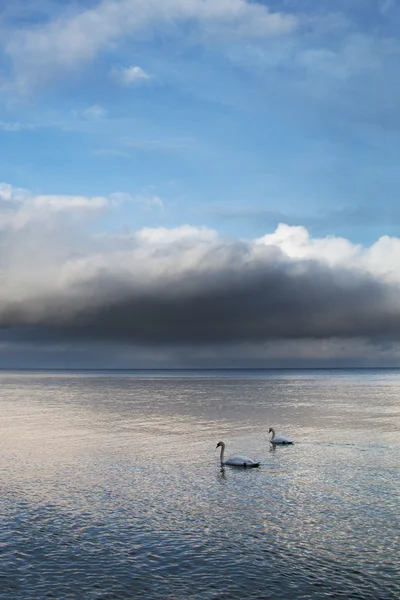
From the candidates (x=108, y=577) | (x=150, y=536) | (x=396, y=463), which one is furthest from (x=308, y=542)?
(x=396, y=463)

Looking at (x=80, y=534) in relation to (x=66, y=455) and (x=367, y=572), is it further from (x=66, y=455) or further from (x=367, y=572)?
(x=66, y=455)

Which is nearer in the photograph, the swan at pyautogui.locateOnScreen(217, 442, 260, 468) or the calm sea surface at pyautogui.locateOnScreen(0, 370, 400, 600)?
the calm sea surface at pyautogui.locateOnScreen(0, 370, 400, 600)

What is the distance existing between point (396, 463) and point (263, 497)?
51.7ft

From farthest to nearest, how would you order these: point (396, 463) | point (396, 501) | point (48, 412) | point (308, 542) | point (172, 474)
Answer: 1. point (48, 412)
2. point (396, 463)
3. point (172, 474)
4. point (396, 501)
5. point (308, 542)

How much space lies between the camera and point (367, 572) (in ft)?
76.9

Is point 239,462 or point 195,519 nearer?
point 195,519

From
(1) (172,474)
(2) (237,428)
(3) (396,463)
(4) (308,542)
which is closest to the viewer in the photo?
(4) (308,542)

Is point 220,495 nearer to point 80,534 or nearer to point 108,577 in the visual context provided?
point 80,534

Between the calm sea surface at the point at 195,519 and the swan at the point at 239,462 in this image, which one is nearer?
the calm sea surface at the point at 195,519

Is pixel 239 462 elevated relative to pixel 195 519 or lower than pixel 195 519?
elevated

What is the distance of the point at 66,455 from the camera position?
5028 centimetres

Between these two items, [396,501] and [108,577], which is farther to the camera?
[396,501]

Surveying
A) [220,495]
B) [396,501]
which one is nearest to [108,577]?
[220,495]

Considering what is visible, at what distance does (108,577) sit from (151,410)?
72188 mm
